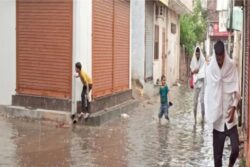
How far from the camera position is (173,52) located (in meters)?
28.9

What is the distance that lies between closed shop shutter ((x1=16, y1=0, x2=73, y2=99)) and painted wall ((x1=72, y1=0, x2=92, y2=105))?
0.53ft

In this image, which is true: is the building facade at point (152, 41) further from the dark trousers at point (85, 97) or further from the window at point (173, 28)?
the dark trousers at point (85, 97)

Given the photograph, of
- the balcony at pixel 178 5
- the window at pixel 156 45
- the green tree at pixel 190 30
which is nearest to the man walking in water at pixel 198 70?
the window at pixel 156 45

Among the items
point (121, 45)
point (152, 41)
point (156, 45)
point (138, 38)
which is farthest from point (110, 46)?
point (156, 45)

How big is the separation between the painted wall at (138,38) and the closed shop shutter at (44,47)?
6513 millimetres

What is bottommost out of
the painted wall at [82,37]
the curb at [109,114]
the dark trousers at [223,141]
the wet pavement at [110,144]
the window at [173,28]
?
the wet pavement at [110,144]

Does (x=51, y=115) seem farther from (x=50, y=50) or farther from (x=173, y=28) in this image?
(x=173, y=28)

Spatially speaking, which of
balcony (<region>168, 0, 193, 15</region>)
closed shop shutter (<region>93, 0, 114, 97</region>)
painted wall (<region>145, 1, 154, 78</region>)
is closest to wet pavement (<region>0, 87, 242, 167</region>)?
closed shop shutter (<region>93, 0, 114, 97</region>)

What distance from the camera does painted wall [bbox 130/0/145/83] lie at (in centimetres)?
1870

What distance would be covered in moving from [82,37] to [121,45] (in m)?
3.68

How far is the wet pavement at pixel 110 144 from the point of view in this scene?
8.54 metres

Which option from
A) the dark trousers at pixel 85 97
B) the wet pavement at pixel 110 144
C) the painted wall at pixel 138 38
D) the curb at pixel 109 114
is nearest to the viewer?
the wet pavement at pixel 110 144

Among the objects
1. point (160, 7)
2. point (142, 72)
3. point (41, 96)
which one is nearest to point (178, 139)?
point (41, 96)

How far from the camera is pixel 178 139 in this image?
35.9 ft
